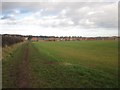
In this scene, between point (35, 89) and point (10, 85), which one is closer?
point (35, 89)

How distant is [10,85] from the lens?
12875 mm

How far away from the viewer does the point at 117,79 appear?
14367mm

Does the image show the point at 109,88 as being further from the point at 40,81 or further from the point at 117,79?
the point at 40,81

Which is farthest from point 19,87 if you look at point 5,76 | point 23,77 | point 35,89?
point 5,76

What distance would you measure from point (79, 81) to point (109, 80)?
1732 mm

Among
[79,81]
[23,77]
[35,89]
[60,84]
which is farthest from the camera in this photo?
[23,77]

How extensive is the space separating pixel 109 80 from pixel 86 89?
2629 mm

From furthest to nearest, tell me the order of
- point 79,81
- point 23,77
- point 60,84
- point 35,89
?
point 23,77 < point 79,81 < point 60,84 < point 35,89

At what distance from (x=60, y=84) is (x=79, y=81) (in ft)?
4.51

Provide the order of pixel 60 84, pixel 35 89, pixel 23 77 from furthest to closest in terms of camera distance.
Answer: pixel 23 77 → pixel 60 84 → pixel 35 89

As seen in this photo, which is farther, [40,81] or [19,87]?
[40,81]

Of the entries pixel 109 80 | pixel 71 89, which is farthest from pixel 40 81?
pixel 109 80

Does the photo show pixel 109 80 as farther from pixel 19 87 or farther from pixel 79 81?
pixel 19 87

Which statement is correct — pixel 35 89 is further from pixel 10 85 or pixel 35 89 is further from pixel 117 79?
pixel 117 79
